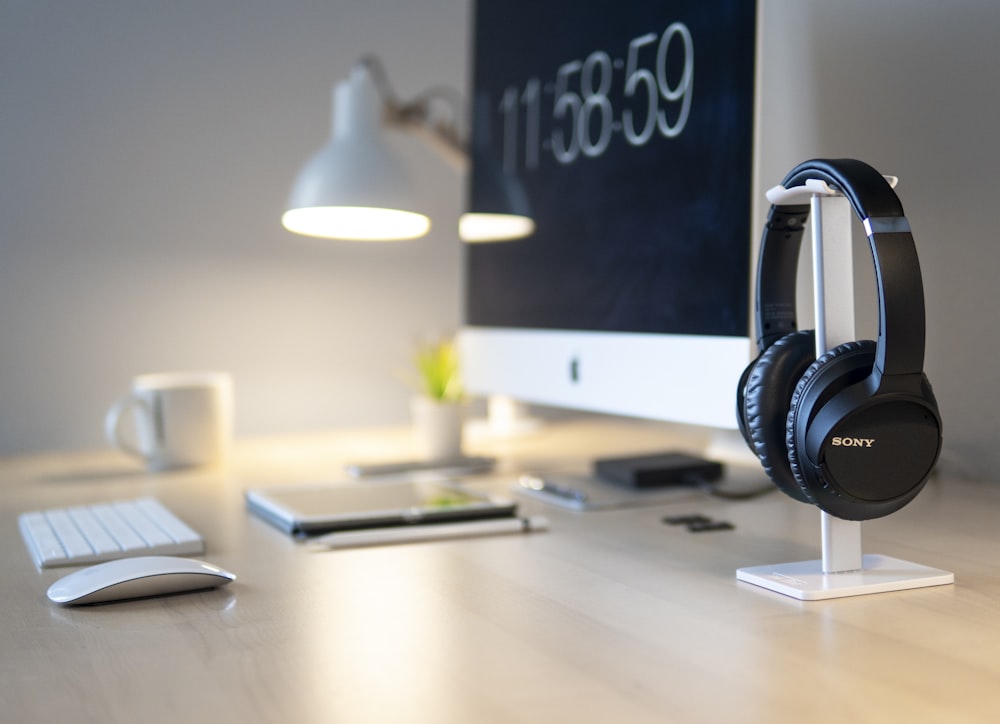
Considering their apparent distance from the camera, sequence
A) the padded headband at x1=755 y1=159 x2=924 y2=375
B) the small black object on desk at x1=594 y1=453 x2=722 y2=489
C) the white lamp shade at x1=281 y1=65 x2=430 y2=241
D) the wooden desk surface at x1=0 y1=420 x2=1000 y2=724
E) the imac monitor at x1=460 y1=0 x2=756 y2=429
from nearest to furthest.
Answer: the wooden desk surface at x1=0 y1=420 x2=1000 y2=724, the padded headband at x1=755 y1=159 x2=924 y2=375, the imac monitor at x1=460 y1=0 x2=756 y2=429, the small black object on desk at x1=594 y1=453 x2=722 y2=489, the white lamp shade at x1=281 y1=65 x2=430 y2=241

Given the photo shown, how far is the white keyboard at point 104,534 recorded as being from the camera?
85cm

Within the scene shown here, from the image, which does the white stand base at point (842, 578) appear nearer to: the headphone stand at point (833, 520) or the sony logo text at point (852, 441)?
the headphone stand at point (833, 520)

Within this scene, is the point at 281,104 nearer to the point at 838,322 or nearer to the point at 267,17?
the point at 267,17

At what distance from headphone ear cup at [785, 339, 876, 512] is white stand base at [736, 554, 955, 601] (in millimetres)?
74

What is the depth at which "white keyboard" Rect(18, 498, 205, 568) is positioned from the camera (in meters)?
0.85

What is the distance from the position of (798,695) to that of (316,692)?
0.84ft

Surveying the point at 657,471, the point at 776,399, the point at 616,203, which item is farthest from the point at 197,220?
the point at 776,399

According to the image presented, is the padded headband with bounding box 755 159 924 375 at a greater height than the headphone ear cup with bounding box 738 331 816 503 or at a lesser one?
greater

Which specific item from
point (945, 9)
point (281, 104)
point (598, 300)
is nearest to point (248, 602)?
point (598, 300)

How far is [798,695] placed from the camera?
1.76 ft

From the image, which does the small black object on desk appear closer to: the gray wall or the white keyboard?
the white keyboard

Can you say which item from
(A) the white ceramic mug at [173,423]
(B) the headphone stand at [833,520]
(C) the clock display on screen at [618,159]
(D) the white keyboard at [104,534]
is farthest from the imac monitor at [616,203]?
(D) the white keyboard at [104,534]

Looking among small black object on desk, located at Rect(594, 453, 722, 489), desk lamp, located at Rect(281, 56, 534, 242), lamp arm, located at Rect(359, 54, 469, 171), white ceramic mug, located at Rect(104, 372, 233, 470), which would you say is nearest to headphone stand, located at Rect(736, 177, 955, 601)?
small black object on desk, located at Rect(594, 453, 722, 489)

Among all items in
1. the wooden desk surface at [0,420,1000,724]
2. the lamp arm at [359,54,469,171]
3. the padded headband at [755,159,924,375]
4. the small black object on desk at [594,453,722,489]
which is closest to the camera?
the wooden desk surface at [0,420,1000,724]
